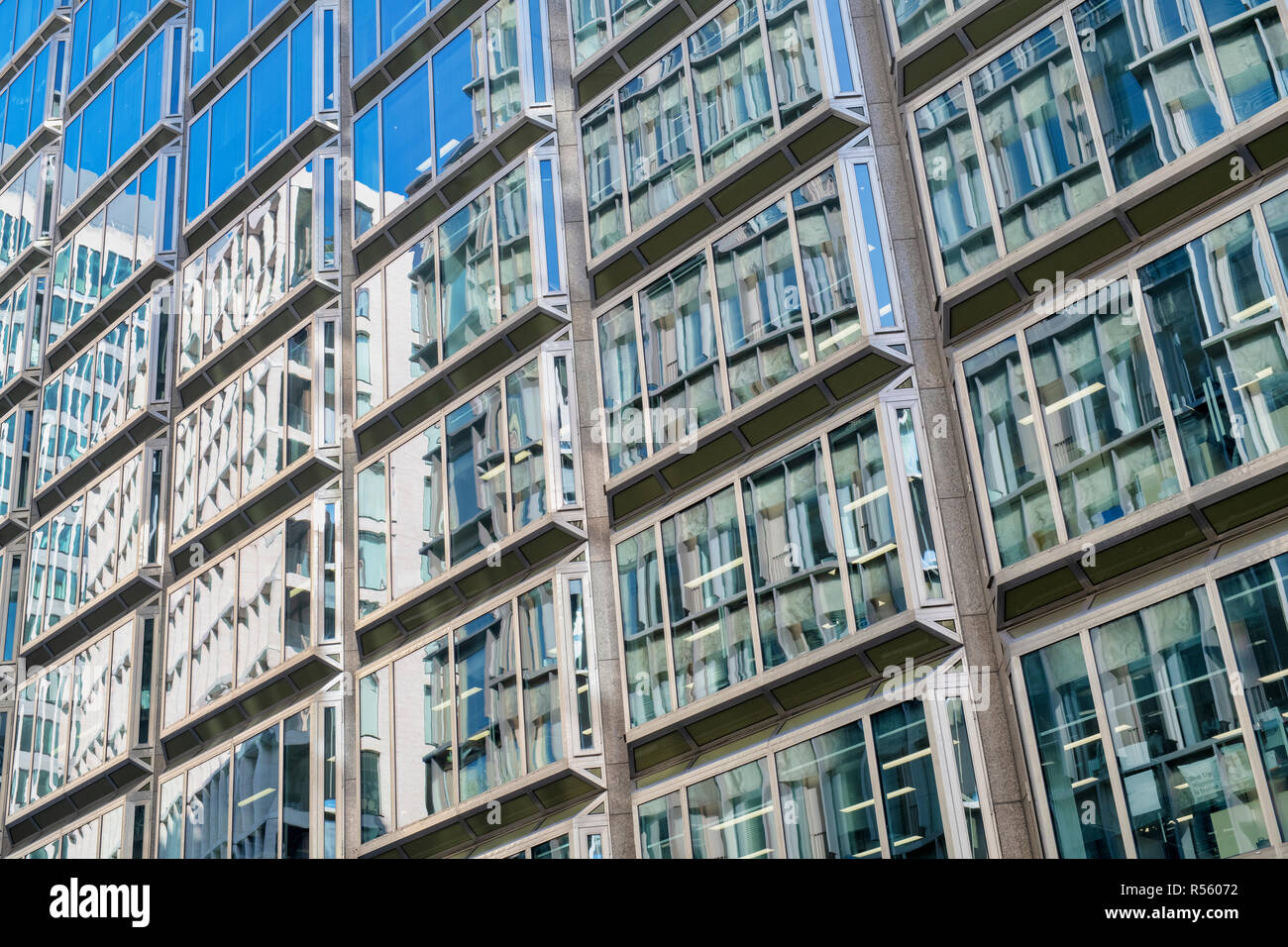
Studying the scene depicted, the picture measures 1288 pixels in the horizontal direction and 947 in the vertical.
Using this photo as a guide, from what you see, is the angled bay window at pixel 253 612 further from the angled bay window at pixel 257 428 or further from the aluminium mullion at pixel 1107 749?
the aluminium mullion at pixel 1107 749

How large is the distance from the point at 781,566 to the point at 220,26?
2008cm

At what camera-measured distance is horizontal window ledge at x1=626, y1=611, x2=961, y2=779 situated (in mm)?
17094

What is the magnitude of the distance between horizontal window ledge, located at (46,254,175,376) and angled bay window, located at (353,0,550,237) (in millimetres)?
6267

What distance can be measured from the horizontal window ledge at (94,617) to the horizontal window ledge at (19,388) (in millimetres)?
6285

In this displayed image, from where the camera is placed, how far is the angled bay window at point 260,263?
27.7m

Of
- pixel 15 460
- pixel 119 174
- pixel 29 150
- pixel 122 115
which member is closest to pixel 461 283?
pixel 119 174

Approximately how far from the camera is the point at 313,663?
24.4 m

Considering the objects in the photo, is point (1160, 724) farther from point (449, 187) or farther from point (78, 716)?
point (78, 716)

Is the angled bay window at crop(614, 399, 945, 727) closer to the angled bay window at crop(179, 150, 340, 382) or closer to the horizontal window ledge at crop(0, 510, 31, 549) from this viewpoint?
→ the angled bay window at crop(179, 150, 340, 382)

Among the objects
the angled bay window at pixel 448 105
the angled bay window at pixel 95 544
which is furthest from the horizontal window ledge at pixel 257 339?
the angled bay window at pixel 95 544

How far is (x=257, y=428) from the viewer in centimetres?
2738
